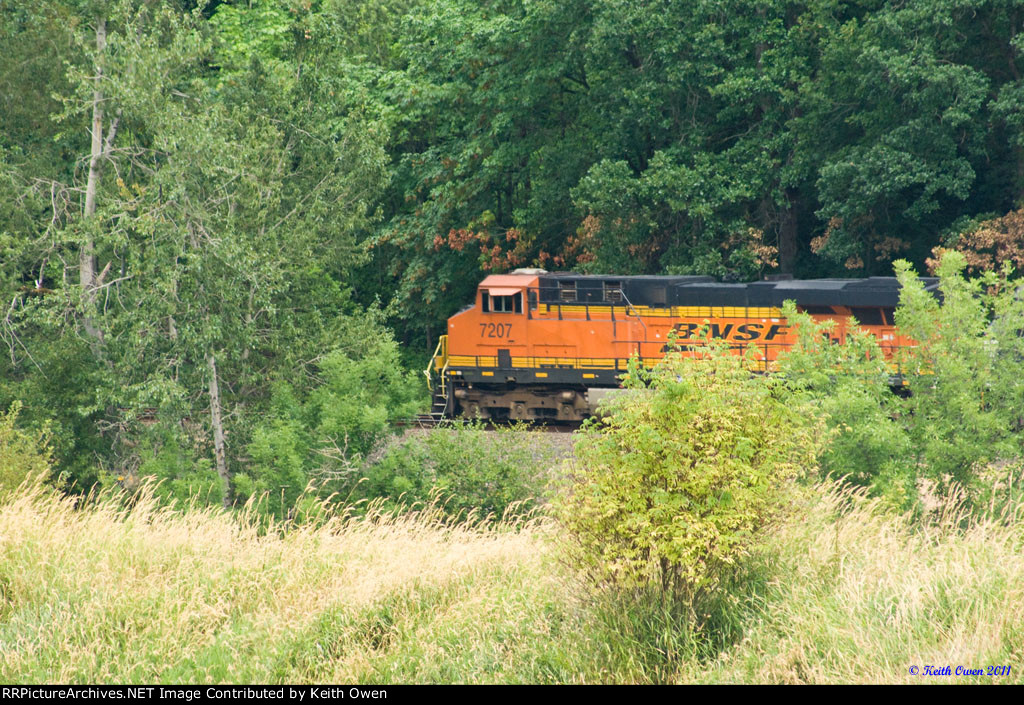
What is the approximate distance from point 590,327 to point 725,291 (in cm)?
326

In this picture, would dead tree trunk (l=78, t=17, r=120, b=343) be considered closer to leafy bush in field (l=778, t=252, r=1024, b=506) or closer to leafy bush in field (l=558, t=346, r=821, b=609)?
leafy bush in field (l=778, t=252, r=1024, b=506)

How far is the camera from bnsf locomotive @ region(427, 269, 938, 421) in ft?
71.5

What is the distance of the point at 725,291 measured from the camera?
73.2ft

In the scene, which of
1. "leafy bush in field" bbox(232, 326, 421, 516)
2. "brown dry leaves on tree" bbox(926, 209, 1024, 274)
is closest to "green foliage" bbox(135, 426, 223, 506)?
"leafy bush in field" bbox(232, 326, 421, 516)

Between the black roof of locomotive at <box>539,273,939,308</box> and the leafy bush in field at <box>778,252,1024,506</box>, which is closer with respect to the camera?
the leafy bush in field at <box>778,252,1024,506</box>

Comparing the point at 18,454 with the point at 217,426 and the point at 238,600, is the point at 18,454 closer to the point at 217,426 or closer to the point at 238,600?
the point at 217,426

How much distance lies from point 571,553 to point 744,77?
21242 millimetres

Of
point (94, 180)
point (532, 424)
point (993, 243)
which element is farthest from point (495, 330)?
point (993, 243)

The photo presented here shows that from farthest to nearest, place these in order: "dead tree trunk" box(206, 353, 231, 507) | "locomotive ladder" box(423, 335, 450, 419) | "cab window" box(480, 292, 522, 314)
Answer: "locomotive ladder" box(423, 335, 450, 419) < "cab window" box(480, 292, 522, 314) < "dead tree trunk" box(206, 353, 231, 507)

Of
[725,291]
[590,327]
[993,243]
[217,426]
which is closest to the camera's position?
[217,426]

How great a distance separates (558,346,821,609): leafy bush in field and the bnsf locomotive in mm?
13766

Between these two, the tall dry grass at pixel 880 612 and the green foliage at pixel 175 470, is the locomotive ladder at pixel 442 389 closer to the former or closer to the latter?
the green foliage at pixel 175 470

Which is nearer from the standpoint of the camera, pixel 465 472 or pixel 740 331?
pixel 465 472

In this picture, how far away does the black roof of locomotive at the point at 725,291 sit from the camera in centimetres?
2138
